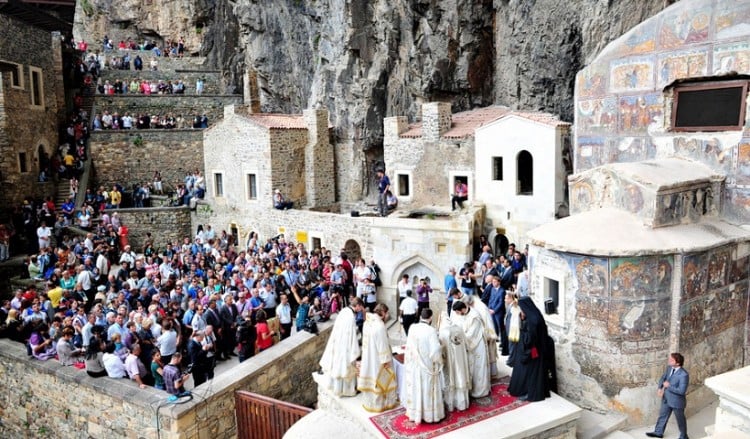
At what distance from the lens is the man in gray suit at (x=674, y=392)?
28.1 ft

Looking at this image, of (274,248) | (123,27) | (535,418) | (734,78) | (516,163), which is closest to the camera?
(535,418)

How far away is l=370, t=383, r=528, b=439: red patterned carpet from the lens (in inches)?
322

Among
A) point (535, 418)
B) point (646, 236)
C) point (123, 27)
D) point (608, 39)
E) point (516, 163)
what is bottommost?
point (535, 418)

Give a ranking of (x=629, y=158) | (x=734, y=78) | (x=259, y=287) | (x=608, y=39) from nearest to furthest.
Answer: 1. (x=734, y=78)
2. (x=629, y=158)
3. (x=259, y=287)
4. (x=608, y=39)

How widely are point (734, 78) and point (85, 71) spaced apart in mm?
27862

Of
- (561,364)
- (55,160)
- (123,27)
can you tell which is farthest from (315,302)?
(123,27)

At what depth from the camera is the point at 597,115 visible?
1241cm

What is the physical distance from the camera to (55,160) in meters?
24.5

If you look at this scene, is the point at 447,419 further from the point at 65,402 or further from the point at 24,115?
the point at 24,115

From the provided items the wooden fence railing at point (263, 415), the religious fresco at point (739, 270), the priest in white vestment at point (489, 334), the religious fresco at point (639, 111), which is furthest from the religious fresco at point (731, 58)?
the wooden fence railing at point (263, 415)

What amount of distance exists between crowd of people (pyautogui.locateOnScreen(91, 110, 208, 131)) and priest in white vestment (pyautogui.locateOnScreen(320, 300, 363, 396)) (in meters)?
20.5

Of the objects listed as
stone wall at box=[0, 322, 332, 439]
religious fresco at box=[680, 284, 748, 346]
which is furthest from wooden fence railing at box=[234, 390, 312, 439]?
religious fresco at box=[680, 284, 748, 346]

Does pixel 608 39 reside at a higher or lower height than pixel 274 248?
higher

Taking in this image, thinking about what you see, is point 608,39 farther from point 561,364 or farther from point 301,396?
point 301,396
